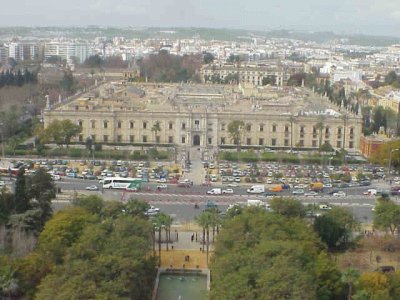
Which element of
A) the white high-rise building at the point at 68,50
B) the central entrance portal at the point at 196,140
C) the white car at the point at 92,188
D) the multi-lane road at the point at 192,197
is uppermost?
the white high-rise building at the point at 68,50

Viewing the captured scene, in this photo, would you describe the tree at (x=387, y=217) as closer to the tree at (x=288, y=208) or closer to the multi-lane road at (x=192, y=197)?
the tree at (x=288, y=208)

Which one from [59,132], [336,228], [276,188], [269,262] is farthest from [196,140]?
[269,262]

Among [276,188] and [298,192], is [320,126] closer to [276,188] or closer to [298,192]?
[276,188]

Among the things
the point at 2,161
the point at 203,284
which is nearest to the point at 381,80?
the point at 2,161

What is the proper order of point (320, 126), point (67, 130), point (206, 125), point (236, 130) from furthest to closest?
point (206, 125), point (320, 126), point (236, 130), point (67, 130)

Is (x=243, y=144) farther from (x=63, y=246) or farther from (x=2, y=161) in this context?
(x=63, y=246)

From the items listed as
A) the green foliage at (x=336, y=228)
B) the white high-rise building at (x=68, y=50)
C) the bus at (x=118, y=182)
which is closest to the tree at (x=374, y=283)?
the green foliage at (x=336, y=228)
